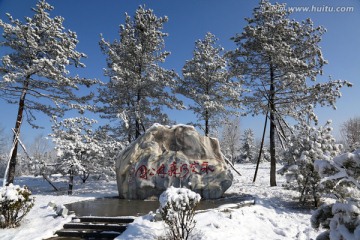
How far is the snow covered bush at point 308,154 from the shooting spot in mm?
10242

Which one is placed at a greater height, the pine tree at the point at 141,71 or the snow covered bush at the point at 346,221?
the pine tree at the point at 141,71

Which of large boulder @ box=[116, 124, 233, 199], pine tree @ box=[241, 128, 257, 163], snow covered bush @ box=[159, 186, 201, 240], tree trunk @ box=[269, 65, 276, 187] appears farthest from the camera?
pine tree @ box=[241, 128, 257, 163]

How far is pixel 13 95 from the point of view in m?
14.7

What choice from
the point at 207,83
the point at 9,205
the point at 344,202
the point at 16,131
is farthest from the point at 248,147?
the point at 344,202

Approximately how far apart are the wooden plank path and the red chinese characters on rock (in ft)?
13.7

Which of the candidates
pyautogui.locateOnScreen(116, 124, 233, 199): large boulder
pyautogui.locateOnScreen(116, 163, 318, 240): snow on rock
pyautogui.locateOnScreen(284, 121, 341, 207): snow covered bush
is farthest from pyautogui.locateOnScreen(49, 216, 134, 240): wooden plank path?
pyautogui.locateOnScreen(284, 121, 341, 207): snow covered bush

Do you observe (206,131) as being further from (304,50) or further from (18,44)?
(18,44)

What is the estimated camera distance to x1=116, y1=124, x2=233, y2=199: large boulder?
40.1ft

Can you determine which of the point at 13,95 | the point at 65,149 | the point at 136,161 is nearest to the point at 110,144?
the point at 65,149

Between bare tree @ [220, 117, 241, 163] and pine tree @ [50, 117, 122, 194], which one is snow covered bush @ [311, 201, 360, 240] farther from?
bare tree @ [220, 117, 241, 163]

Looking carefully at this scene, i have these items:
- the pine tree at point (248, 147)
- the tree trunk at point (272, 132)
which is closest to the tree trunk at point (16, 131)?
the tree trunk at point (272, 132)

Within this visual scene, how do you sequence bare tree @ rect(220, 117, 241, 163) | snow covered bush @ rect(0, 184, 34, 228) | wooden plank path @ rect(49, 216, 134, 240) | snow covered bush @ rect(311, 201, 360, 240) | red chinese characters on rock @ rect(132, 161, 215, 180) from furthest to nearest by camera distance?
bare tree @ rect(220, 117, 241, 163)
red chinese characters on rock @ rect(132, 161, 215, 180)
snow covered bush @ rect(0, 184, 34, 228)
wooden plank path @ rect(49, 216, 134, 240)
snow covered bush @ rect(311, 201, 360, 240)

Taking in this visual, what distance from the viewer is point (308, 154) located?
10.2m

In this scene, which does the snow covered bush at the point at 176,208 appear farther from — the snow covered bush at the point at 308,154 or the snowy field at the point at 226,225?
the snow covered bush at the point at 308,154
